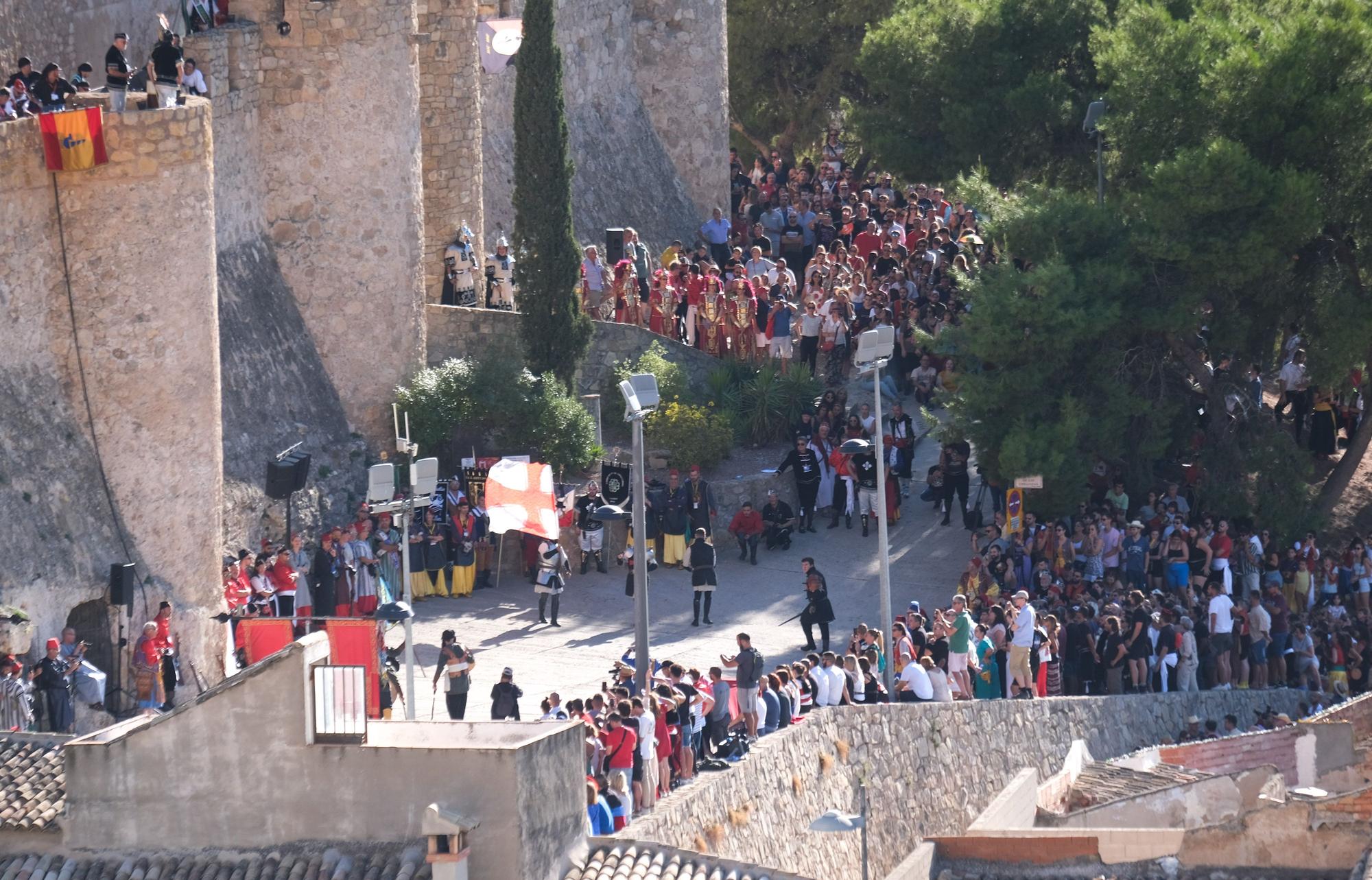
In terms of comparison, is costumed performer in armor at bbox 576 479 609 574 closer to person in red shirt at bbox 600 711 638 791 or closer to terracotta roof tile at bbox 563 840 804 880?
person in red shirt at bbox 600 711 638 791

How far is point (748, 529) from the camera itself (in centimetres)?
3181

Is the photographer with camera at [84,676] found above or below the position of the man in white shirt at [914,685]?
above

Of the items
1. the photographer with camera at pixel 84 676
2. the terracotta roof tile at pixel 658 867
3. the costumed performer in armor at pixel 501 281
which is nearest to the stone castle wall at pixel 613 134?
the costumed performer in armor at pixel 501 281

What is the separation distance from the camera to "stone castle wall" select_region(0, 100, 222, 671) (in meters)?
25.0

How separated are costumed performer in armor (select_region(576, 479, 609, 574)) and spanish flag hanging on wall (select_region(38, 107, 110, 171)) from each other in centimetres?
831

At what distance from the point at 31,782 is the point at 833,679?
350 inches

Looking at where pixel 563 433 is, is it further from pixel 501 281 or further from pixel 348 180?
pixel 348 180

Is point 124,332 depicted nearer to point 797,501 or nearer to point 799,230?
point 797,501

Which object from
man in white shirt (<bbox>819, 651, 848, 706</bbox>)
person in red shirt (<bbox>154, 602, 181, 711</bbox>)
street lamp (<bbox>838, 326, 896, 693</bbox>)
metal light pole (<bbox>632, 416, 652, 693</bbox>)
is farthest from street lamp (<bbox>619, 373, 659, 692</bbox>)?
person in red shirt (<bbox>154, 602, 181, 711</bbox>)

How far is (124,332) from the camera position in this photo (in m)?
25.6

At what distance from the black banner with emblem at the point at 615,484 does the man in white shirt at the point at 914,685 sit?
650 cm

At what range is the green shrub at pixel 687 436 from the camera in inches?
1324

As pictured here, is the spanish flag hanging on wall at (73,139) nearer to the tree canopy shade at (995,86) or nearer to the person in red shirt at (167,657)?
the person in red shirt at (167,657)

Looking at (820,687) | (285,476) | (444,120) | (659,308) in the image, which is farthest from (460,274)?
(820,687)
